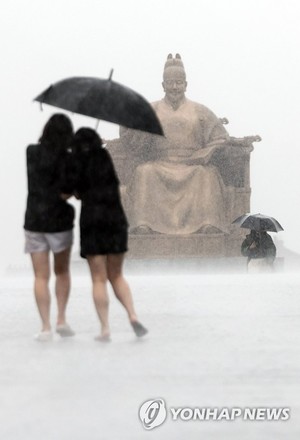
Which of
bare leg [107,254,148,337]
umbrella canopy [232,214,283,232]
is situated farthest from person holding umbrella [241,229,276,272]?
bare leg [107,254,148,337]

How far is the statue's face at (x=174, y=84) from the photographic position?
10.9m

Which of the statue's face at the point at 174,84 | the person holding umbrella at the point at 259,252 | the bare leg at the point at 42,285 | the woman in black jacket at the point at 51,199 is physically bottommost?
the person holding umbrella at the point at 259,252

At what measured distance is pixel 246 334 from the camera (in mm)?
4566

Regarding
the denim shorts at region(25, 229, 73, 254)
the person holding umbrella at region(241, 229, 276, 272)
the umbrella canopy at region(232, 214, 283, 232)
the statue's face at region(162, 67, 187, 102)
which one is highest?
the statue's face at region(162, 67, 187, 102)

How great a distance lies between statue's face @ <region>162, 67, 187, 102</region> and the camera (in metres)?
10.9

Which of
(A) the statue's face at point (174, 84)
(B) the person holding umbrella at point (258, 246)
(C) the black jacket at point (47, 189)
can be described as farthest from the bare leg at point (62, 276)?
(A) the statue's face at point (174, 84)

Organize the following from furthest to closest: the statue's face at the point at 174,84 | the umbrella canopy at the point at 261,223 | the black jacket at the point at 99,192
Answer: the statue's face at the point at 174,84 < the umbrella canopy at the point at 261,223 < the black jacket at the point at 99,192

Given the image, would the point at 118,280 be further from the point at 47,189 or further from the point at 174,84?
the point at 174,84

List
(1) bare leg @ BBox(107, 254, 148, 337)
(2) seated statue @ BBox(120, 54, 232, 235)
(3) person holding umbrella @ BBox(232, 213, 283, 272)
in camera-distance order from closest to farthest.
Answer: (1) bare leg @ BBox(107, 254, 148, 337) < (3) person holding umbrella @ BBox(232, 213, 283, 272) < (2) seated statue @ BBox(120, 54, 232, 235)

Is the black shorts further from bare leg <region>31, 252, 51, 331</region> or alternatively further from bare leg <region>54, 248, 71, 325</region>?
bare leg <region>31, 252, 51, 331</region>

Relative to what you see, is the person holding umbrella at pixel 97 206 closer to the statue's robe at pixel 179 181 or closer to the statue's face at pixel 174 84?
the statue's robe at pixel 179 181

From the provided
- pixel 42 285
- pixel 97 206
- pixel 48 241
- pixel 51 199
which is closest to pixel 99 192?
pixel 97 206

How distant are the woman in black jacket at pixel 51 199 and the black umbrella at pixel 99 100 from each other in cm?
8

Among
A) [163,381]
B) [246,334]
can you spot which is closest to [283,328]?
[246,334]
